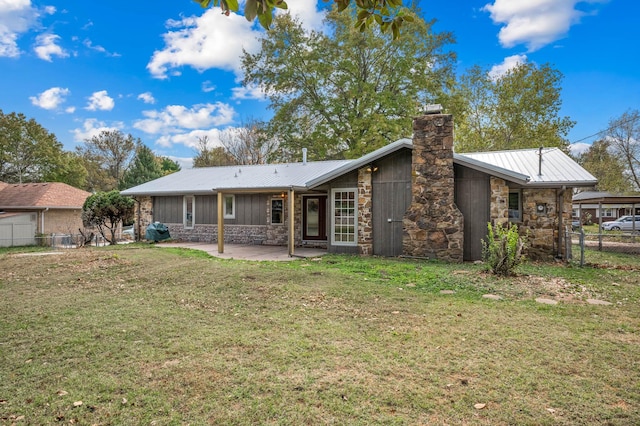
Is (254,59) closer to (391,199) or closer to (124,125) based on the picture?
(124,125)

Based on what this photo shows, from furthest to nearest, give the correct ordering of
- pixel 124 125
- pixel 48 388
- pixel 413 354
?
pixel 124 125, pixel 413 354, pixel 48 388

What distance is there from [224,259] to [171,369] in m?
7.68

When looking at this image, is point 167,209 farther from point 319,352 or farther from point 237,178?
point 319,352

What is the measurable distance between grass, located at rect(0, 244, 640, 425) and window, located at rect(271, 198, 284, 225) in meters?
7.41

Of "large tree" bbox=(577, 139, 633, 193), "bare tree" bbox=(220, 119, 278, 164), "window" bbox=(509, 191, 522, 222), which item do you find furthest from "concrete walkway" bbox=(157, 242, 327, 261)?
"large tree" bbox=(577, 139, 633, 193)

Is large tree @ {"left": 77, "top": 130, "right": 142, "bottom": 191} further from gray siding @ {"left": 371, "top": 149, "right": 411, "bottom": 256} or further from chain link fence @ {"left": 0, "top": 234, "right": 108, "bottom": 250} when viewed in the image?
gray siding @ {"left": 371, "top": 149, "right": 411, "bottom": 256}

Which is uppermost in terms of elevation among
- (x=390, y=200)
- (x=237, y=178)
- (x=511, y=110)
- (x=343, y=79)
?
(x=343, y=79)

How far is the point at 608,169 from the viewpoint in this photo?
103 feet

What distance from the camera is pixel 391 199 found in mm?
11656

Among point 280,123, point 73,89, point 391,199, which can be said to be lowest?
point 391,199

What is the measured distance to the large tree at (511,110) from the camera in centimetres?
2398

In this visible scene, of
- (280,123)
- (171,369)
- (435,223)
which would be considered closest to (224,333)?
(171,369)

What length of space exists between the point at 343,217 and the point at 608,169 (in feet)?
102

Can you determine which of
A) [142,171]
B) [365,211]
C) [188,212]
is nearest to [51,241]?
[188,212]
